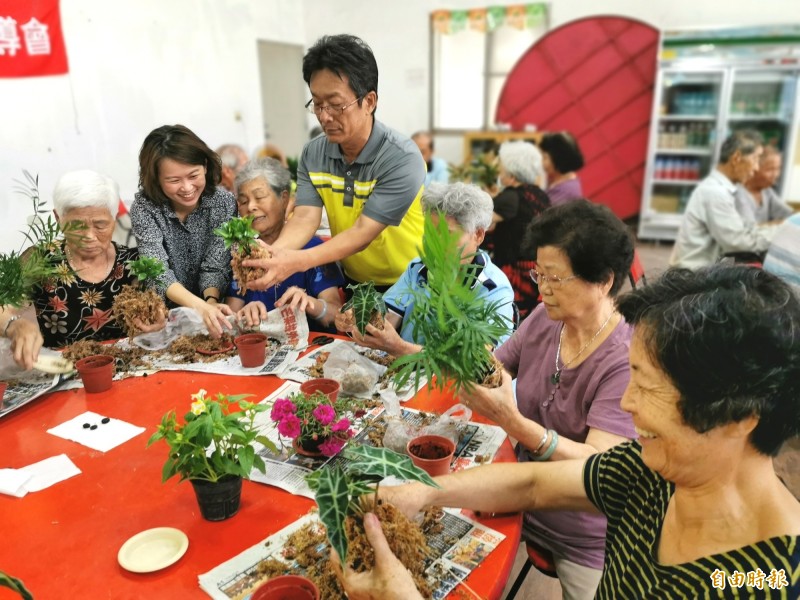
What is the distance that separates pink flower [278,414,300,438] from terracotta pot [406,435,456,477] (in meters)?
0.30

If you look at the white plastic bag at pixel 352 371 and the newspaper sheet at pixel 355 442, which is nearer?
the newspaper sheet at pixel 355 442

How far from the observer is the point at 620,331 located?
1.64 meters

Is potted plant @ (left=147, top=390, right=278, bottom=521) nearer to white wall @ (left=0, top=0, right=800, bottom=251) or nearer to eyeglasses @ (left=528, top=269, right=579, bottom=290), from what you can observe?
eyeglasses @ (left=528, top=269, right=579, bottom=290)

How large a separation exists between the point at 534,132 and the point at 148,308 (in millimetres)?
6524

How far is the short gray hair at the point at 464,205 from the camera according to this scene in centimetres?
217

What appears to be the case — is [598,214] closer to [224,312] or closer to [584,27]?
[224,312]

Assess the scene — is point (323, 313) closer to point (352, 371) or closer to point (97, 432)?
point (352, 371)

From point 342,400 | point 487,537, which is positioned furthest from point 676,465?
point 342,400

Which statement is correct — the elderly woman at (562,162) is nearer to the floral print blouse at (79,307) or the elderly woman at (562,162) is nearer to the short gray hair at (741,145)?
the short gray hair at (741,145)

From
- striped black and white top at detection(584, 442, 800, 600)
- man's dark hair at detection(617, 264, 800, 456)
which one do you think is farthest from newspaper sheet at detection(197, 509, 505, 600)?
man's dark hair at detection(617, 264, 800, 456)

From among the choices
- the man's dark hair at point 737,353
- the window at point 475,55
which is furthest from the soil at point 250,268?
the window at point 475,55

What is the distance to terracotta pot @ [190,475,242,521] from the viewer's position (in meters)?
1.33

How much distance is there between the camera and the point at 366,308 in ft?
6.13

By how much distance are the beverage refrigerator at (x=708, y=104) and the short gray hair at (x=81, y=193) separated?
266 inches
